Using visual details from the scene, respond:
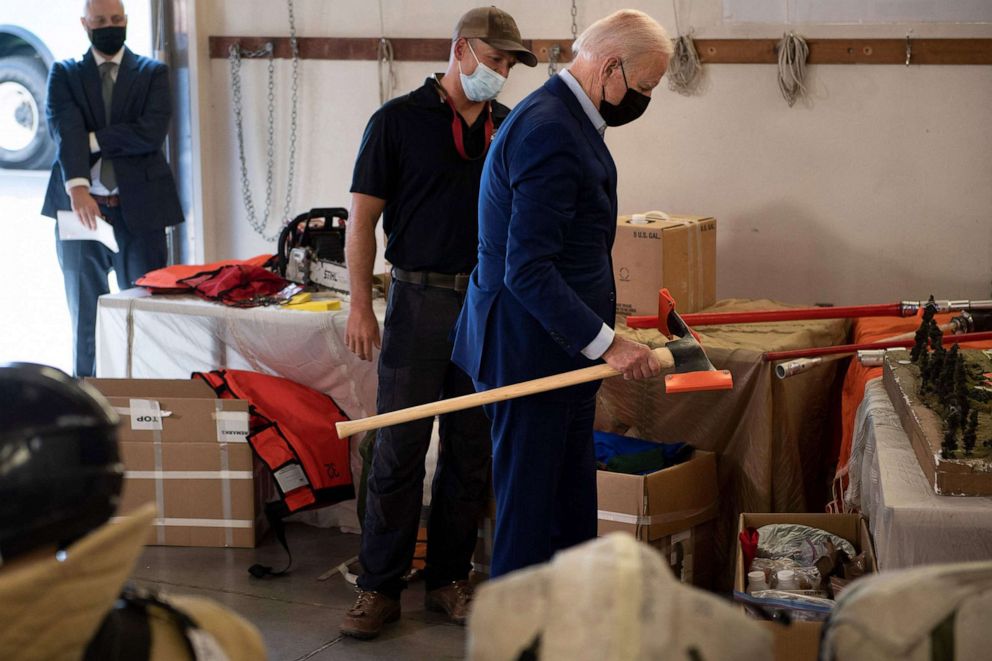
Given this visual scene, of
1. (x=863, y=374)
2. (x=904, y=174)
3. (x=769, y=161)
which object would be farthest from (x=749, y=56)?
(x=863, y=374)

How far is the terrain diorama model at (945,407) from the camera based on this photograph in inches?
81.0

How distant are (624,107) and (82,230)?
9.58ft

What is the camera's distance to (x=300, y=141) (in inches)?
207

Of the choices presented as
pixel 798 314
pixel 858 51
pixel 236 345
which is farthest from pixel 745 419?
pixel 236 345

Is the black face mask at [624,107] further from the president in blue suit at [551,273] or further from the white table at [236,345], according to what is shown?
the white table at [236,345]

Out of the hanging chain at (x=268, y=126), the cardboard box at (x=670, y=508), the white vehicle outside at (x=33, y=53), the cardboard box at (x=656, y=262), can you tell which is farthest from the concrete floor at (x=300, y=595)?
the white vehicle outside at (x=33, y=53)

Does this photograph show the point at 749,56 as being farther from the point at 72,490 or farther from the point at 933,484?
the point at 72,490

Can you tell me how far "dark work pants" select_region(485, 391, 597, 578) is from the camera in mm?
2395

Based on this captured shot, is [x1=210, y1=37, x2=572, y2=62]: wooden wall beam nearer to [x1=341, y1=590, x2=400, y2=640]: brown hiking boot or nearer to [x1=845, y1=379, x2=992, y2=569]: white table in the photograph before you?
[x1=341, y1=590, x2=400, y2=640]: brown hiking boot

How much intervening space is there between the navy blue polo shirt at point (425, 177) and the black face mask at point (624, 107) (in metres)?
0.65

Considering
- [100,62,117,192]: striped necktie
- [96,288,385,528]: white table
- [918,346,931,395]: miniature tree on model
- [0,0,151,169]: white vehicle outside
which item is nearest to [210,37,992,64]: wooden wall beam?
[100,62,117,192]: striped necktie

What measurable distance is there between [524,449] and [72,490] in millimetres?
1430

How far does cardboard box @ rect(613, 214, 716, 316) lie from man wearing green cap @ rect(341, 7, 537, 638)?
741 millimetres

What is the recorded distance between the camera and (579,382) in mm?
2295
